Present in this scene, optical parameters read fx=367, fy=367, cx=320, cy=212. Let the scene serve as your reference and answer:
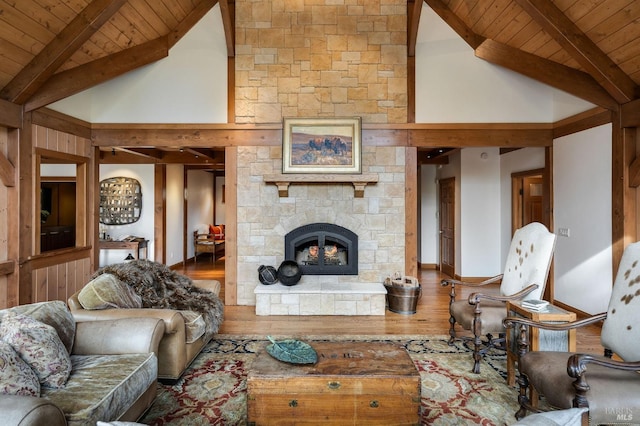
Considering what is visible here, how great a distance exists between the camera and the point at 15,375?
164cm

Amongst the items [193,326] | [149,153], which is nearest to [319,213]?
[193,326]

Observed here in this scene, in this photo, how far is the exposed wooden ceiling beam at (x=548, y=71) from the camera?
13.9ft

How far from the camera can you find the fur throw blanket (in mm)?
3240

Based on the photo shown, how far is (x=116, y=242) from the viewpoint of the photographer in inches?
281

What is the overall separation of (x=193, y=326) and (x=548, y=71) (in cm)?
500

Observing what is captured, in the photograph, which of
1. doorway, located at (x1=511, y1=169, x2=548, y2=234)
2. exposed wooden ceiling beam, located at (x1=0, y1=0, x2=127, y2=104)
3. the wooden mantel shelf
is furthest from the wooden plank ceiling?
doorway, located at (x1=511, y1=169, x2=548, y2=234)

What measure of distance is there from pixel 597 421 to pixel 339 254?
3.74 metres

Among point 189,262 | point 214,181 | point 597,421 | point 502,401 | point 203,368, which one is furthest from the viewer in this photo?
point 214,181

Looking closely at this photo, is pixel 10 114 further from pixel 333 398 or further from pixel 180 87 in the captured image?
pixel 333 398

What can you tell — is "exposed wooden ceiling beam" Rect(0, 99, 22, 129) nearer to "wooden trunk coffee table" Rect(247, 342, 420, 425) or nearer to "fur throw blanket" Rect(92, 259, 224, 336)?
"fur throw blanket" Rect(92, 259, 224, 336)

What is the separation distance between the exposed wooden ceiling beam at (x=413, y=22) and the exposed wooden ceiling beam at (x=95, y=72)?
3349 millimetres

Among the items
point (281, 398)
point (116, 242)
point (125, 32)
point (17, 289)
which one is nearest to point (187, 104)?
point (125, 32)

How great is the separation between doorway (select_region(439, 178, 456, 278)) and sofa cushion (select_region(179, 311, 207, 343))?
5303mm

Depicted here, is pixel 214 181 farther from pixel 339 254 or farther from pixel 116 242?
pixel 339 254
